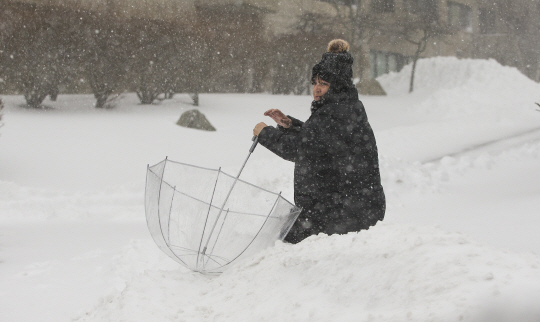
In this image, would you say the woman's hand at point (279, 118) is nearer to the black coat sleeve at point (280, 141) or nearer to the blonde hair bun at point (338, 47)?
the black coat sleeve at point (280, 141)

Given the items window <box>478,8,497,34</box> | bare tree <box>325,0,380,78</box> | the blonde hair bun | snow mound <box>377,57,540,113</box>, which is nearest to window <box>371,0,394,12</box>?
bare tree <box>325,0,380,78</box>

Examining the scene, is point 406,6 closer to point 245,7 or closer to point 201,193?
point 245,7

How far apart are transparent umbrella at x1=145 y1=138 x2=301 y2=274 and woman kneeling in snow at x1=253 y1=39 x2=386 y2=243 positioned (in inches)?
13.4

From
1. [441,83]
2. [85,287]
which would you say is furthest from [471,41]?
[85,287]

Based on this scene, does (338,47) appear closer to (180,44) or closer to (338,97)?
(338,97)

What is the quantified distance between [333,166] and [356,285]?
1.27 m

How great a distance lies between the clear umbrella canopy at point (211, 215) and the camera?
10.0 ft

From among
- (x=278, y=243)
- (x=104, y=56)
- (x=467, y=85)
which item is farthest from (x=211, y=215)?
(x=467, y=85)

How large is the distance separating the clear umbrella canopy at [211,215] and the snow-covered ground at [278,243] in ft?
0.44

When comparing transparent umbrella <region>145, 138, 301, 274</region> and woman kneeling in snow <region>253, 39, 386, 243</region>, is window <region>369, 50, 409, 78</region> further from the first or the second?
transparent umbrella <region>145, 138, 301, 274</region>

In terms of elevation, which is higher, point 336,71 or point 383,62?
point 336,71

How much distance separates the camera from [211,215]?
3.11 m

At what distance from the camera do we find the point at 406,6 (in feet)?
86.2

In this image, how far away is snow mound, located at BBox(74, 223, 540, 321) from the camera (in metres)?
1.80
